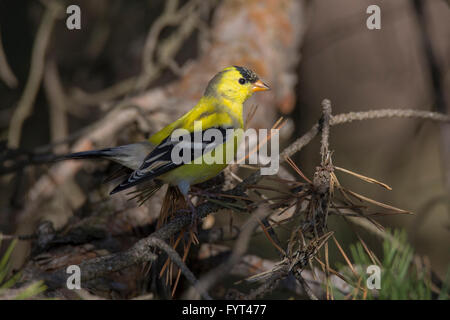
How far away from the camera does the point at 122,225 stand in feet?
7.29

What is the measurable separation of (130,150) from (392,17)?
368 cm

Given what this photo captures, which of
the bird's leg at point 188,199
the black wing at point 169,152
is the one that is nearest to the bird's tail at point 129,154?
the black wing at point 169,152

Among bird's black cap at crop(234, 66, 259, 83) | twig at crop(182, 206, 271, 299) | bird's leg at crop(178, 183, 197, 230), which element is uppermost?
Result: bird's black cap at crop(234, 66, 259, 83)

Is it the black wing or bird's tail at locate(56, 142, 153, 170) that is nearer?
the black wing

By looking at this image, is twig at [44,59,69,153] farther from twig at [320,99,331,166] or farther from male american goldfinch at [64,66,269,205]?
twig at [320,99,331,166]

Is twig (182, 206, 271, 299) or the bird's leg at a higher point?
the bird's leg

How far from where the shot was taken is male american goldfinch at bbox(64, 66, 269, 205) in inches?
80.2

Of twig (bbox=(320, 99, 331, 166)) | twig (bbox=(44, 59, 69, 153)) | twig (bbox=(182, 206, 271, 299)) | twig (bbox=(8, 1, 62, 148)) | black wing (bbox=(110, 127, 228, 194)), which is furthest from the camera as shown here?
twig (bbox=(44, 59, 69, 153))

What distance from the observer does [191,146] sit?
2.14 m

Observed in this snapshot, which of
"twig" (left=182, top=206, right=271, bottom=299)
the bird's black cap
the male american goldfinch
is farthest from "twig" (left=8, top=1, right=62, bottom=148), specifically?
"twig" (left=182, top=206, right=271, bottom=299)

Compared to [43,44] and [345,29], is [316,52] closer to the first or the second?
[345,29]

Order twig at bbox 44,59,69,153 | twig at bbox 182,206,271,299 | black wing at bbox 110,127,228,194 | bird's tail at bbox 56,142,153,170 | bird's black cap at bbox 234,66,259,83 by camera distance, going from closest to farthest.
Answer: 1. twig at bbox 182,206,271,299
2. black wing at bbox 110,127,228,194
3. bird's tail at bbox 56,142,153,170
4. bird's black cap at bbox 234,66,259,83
5. twig at bbox 44,59,69,153

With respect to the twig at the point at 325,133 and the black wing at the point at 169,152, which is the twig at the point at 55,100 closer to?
the black wing at the point at 169,152

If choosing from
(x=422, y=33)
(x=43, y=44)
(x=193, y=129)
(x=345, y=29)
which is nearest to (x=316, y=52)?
(x=345, y=29)
